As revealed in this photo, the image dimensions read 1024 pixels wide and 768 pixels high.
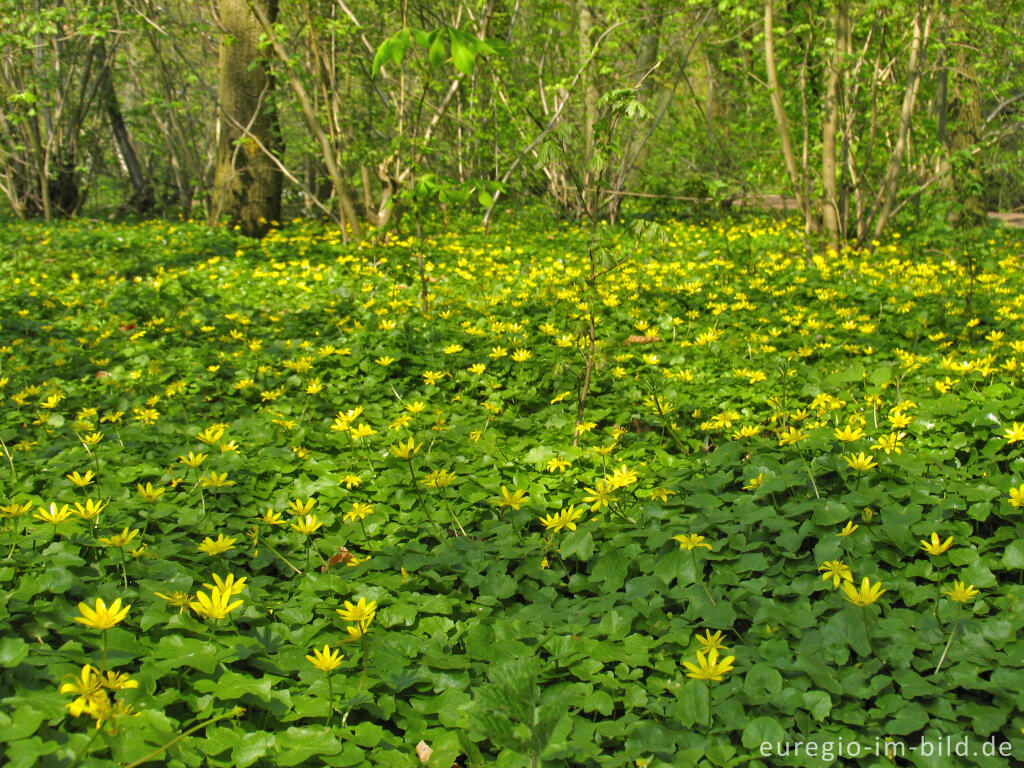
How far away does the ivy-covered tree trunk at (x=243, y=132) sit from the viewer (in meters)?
8.07

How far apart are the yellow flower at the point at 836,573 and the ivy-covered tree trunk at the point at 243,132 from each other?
294 inches

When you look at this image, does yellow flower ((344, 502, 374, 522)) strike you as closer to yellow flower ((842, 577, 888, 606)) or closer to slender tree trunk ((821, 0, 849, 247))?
yellow flower ((842, 577, 888, 606))

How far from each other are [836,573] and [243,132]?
7930mm

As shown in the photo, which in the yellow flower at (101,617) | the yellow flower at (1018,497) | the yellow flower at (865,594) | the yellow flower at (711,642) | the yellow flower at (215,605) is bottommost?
the yellow flower at (711,642)

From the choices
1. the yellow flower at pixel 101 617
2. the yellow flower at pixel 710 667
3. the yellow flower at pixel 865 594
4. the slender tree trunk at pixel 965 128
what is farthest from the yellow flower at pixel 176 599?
the slender tree trunk at pixel 965 128

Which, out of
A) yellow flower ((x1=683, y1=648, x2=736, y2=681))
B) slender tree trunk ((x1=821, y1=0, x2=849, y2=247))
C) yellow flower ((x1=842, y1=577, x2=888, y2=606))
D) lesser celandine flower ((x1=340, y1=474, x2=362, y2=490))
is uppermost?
slender tree trunk ((x1=821, y1=0, x2=849, y2=247))

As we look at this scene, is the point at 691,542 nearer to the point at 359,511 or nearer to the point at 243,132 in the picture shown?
the point at 359,511

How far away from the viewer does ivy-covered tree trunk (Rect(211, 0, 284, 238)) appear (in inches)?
318

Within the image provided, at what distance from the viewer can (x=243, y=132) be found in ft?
26.1

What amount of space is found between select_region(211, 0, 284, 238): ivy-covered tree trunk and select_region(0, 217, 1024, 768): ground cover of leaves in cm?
383

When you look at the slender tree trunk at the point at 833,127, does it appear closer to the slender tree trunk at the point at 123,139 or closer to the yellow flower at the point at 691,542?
the yellow flower at the point at 691,542

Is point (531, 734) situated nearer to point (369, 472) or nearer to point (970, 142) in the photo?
point (369, 472)

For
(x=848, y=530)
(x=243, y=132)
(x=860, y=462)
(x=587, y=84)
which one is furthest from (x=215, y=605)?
(x=587, y=84)

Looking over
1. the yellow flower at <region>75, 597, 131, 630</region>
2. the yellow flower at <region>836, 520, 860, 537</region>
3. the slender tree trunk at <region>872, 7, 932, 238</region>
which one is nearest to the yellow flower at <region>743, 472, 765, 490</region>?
the yellow flower at <region>836, 520, 860, 537</region>
